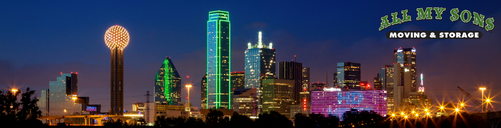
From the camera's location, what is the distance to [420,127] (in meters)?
135

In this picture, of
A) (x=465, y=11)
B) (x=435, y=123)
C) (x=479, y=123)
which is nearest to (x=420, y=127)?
(x=435, y=123)

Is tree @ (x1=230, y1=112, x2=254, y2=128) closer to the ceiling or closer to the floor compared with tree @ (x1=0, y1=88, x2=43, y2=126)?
closer to the floor

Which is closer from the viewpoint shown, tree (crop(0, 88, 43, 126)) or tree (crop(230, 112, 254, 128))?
tree (crop(0, 88, 43, 126))

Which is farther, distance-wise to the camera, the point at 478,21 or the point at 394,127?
the point at 394,127

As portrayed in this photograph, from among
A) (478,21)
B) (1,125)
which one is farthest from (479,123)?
(1,125)

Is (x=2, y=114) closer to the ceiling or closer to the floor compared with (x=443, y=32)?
closer to the floor

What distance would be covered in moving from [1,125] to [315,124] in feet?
360

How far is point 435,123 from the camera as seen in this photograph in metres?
127

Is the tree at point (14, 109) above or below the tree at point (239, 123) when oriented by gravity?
above

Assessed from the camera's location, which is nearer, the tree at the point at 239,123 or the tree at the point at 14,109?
the tree at the point at 14,109

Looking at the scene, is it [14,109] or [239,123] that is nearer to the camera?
[14,109]

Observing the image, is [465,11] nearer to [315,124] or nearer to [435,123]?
[435,123]

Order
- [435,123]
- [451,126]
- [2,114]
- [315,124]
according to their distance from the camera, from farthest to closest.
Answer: [315,124], [435,123], [451,126], [2,114]

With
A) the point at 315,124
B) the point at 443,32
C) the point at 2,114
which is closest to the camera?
the point at 443,32
